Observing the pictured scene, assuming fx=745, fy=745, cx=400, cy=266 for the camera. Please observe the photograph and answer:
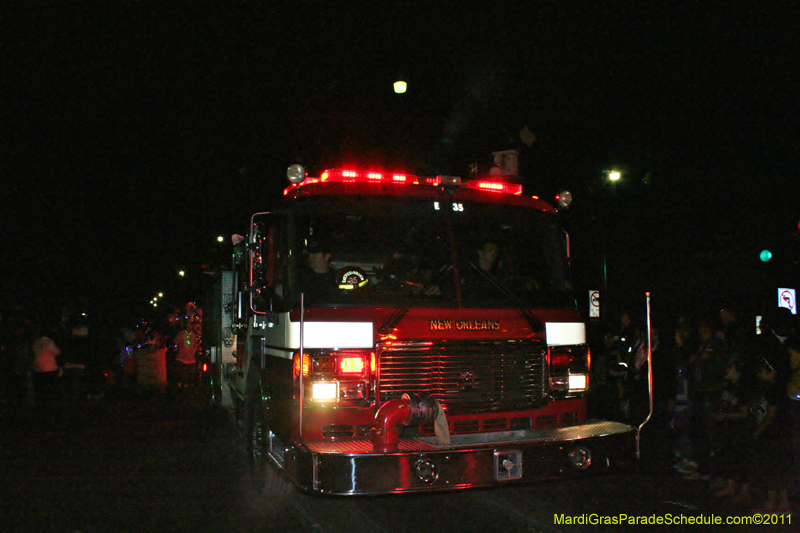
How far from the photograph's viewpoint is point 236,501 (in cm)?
691

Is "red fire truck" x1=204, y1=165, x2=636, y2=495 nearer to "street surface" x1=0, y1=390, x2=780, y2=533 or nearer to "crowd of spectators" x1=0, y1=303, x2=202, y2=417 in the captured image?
"street surface" x1=0, y1=390, x2=780, y2=533

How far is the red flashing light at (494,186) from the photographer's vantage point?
6504mm

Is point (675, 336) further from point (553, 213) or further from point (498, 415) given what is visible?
point (498, 415)

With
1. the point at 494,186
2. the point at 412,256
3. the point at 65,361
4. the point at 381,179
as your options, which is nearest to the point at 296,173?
the point at 381,179

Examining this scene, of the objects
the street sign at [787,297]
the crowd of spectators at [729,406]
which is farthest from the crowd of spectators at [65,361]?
the street sign at [787,297]

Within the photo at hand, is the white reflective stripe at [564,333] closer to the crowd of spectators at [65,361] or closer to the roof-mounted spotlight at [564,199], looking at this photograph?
the roof-mounted spotlight at [564,199]

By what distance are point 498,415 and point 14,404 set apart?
12.8 meters

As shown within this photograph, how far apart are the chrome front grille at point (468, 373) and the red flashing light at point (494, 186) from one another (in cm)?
144

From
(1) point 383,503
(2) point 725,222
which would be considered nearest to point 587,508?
(1) point 383,503

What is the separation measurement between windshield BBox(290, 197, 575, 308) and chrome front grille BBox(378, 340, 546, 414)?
1.17ft

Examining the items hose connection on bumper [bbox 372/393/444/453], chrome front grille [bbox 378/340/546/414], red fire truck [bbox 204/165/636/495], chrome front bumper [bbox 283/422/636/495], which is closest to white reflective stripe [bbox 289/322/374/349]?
red fire truck [bbox 204/165/636/495]

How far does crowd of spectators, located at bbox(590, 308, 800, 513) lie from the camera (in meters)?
6.62

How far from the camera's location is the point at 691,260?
25.9 meters

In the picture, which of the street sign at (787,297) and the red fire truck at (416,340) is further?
the street sign at (787,297)
